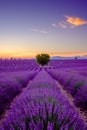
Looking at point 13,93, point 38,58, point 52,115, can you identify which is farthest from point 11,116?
point 38,58

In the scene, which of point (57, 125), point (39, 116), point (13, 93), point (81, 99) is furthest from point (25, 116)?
point (13, 93)

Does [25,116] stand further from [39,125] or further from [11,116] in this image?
[39,125]

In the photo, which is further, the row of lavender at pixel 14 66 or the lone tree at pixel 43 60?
the lone tree at pixel 43 60

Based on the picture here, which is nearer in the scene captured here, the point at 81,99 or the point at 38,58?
the point at 81,99

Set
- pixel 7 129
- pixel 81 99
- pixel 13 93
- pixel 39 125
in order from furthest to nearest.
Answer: pixel 13 93, pixel 81 99, pixel 7 129, pixel 39 125

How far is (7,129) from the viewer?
3082mm

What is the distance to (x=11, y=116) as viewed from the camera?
3426 mm

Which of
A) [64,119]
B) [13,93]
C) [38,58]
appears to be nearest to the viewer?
[64,119]

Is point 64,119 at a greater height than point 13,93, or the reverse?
point 64,119

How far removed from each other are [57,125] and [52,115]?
15.6 inches

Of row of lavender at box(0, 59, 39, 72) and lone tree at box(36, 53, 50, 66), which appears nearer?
row of lavender at box(0, 59, 39, 72)

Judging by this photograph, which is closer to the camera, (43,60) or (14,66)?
(14,66)

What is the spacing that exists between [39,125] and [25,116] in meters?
0.55

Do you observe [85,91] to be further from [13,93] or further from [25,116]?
[25,116]
